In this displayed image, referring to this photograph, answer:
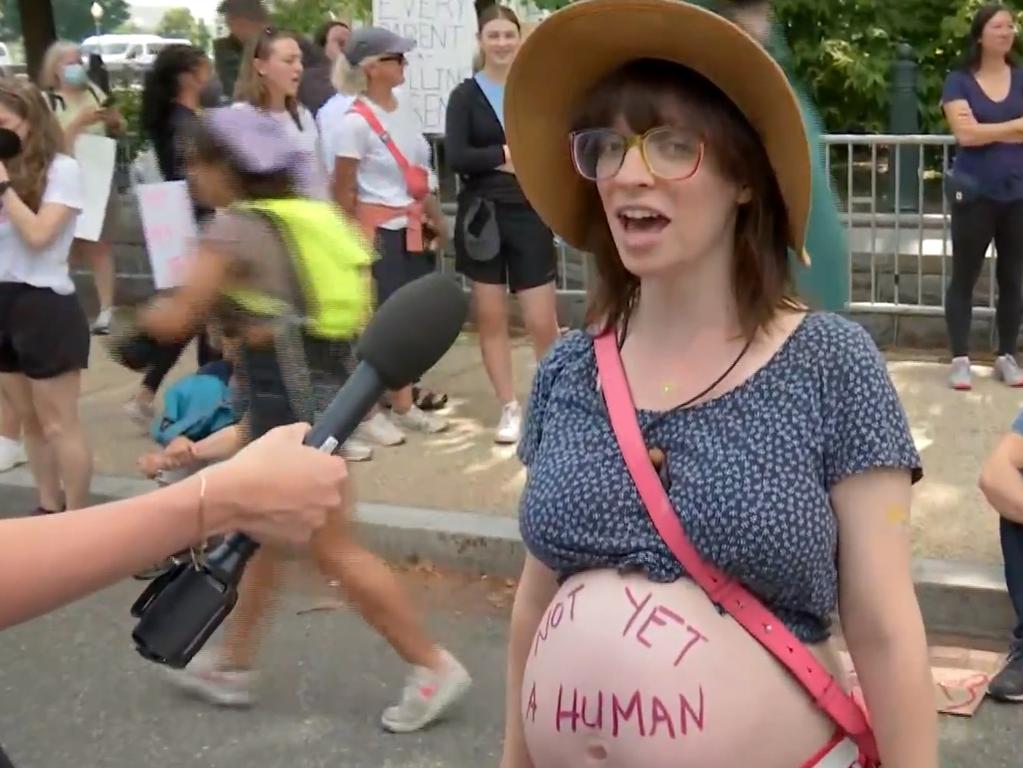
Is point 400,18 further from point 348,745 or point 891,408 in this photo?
point 891,408

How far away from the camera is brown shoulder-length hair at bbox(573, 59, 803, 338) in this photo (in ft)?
6.53

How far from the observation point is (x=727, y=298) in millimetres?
2053

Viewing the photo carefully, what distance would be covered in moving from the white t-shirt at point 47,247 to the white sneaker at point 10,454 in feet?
4.61

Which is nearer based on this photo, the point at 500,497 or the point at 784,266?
the point at 784,266

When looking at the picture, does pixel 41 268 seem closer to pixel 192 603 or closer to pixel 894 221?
pixel 192 603

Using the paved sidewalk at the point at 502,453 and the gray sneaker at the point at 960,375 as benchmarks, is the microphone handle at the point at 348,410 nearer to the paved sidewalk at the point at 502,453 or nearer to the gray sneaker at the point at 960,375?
the paved sidewalk at the point at 502,453

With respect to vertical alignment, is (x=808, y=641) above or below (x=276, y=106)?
below

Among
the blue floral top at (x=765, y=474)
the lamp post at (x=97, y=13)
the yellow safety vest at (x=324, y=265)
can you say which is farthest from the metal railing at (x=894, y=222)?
the lamp post at (x=97, y=13)

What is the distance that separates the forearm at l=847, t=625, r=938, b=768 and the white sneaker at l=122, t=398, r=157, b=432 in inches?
233

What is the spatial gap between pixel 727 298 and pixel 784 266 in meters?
0.11

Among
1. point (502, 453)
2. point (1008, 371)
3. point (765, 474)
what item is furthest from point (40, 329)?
point (1008, 371)

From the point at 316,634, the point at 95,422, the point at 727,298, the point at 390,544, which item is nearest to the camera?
the point at 727,298

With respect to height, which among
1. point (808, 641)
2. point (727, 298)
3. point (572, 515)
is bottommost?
point (808, 641)

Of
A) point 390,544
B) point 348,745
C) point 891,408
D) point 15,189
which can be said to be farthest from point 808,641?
point 15,189
